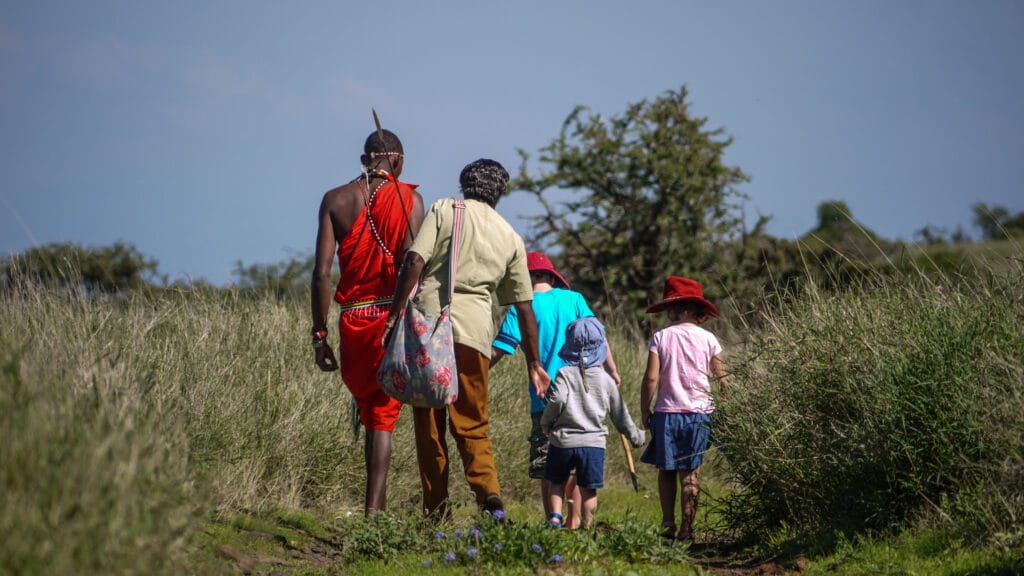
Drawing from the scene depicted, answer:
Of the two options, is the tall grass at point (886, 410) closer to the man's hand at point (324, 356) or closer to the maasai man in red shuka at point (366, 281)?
the maasai man in red shuka at point (366, 281)

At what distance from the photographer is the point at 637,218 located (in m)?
17.0

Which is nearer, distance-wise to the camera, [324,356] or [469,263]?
[469,263]

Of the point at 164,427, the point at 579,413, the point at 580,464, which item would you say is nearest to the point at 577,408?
the point at 579,413

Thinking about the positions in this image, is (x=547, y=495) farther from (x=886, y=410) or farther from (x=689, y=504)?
(x=886, y=410)

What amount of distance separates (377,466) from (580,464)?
59.8 inches

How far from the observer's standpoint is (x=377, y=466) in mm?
5848

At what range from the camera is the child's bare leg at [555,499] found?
6.78 metres

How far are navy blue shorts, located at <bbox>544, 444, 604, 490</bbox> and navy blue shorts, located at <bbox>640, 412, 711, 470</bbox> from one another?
48 cm

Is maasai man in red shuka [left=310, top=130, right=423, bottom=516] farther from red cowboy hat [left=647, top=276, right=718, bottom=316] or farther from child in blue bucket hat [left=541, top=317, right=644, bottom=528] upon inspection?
red cowboy hat [left=647, top=276, right=718, bottom=316]

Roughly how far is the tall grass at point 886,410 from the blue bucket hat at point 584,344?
35.4 inches

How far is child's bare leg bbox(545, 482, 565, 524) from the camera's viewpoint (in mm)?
6777

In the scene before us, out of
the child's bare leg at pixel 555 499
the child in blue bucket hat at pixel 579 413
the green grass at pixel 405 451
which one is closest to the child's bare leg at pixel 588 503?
the child in blue bucket hat at pixel 579 413

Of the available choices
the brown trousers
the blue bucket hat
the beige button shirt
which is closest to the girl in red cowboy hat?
the blue bucket hat

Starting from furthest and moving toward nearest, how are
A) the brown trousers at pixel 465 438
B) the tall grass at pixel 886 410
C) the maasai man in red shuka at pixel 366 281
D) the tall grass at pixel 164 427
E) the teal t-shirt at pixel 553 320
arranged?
the teal t-shirt at pixel 553 320
the maasai man in red shuka at pixel 366 281
the brown trousers at pixel 465 438
the tall grass at pixel 886 410
the tall grass at pixel 164 427
